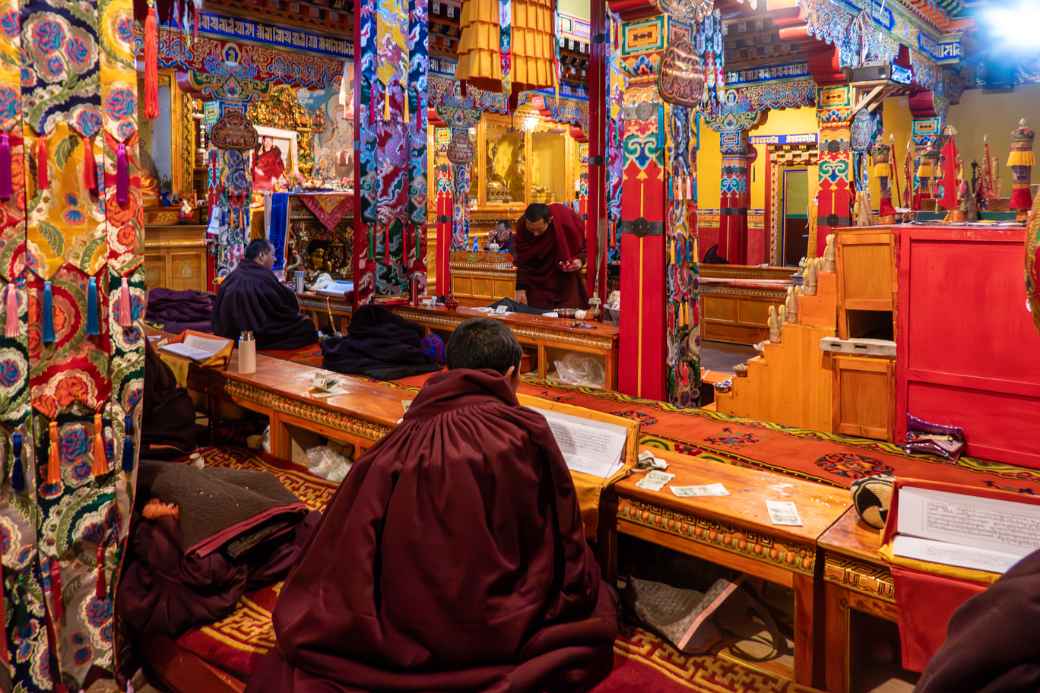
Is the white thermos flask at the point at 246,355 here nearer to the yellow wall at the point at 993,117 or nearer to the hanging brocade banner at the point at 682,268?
the hanging brocade banner at the point at 682,268

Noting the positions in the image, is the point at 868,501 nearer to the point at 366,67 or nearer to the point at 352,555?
the point at 352,555

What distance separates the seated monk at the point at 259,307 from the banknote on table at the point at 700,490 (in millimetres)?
4097

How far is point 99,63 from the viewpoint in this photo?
91.1 inches

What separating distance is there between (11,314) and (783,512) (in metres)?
2.25

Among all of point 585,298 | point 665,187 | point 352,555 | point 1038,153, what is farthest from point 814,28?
point 352,555

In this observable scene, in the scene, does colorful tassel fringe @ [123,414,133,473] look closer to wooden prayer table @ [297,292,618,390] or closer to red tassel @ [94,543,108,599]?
red tassel @ [94,543,108,599]

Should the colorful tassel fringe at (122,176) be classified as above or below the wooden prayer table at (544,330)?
above

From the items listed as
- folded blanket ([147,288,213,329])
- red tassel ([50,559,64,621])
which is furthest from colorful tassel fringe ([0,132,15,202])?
folded blanket ([147,288,213,329])

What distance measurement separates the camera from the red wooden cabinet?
11.9ft

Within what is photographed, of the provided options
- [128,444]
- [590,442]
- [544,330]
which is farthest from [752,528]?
[544,330]

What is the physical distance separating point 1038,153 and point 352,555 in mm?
12801

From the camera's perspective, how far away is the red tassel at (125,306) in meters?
2.44

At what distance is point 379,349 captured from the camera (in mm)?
5277

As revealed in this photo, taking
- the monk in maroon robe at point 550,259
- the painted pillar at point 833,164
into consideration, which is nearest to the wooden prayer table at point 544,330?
the monk in maroon robe at point 550,259
